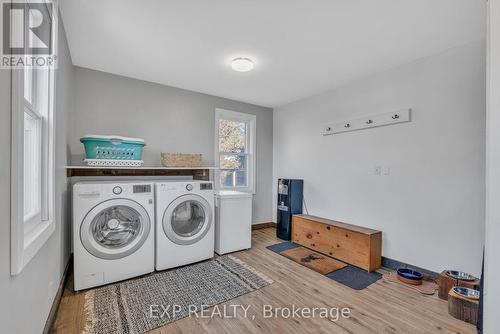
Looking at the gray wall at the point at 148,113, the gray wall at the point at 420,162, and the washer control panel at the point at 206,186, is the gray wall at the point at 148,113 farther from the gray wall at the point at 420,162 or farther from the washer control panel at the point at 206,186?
the gray wall at the point at 420,162

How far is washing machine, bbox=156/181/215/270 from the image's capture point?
8.55 feet

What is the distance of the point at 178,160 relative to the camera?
3129 millimetres

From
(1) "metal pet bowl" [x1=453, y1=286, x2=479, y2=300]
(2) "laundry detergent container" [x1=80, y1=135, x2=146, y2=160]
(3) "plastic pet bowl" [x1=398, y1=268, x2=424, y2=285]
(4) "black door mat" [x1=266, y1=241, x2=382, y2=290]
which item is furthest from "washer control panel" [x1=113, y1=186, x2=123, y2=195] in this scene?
(1) "metal pet bowl" [x1=453, y1=286, x2=479, y2=300]

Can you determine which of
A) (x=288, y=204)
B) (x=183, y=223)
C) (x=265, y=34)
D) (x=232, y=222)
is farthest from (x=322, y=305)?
(x=265, y=34)

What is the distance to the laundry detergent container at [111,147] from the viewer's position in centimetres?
255

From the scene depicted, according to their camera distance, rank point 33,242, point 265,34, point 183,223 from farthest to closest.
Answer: point 183,223 → point 265,34 → point 33,242

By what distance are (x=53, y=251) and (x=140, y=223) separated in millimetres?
795

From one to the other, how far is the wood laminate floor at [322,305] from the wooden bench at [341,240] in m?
0.34

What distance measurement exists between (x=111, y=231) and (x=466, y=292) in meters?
3.21

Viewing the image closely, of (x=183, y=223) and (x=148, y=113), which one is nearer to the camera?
(x=183, y=223)

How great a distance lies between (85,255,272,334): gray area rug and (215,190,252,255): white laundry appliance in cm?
37

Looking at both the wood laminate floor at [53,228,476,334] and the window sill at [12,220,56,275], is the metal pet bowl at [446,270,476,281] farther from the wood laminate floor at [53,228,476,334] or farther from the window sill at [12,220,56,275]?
the window sill at [12,220,56,275]

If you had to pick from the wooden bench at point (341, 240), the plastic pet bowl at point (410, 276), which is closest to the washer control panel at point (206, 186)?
the wooden bench at point (341, 240)

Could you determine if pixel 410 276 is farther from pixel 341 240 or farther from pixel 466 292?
pixel 341 240
